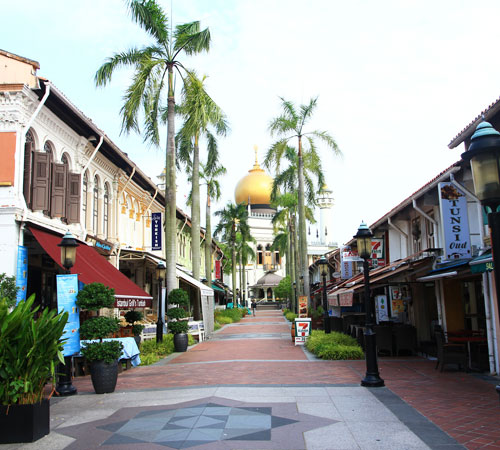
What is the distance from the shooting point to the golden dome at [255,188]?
261ft

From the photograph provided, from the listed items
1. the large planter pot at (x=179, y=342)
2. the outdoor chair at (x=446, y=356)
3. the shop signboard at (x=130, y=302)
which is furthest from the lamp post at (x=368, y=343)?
the large planter pot at (x=179, y=342)

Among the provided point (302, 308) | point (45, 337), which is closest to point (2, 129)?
point (45, 337)

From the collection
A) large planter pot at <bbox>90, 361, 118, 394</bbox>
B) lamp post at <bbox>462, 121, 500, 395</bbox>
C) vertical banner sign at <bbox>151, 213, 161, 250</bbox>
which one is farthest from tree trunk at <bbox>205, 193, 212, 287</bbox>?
lamp post at <bbox>462, 121, 500, 395</bbox>

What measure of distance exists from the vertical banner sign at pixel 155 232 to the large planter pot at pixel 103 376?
1468 cm

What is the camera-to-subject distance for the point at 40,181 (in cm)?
1363

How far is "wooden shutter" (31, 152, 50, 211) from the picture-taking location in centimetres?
1349

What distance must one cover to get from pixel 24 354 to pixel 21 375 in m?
0.29

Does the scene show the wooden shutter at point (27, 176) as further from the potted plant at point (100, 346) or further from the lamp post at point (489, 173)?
the lamp post at point (489, 173)

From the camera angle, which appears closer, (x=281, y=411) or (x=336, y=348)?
(x=281, y=411)

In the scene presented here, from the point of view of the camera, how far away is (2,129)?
12.9 m

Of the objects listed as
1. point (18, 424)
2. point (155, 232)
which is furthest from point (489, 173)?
point (155, 232)

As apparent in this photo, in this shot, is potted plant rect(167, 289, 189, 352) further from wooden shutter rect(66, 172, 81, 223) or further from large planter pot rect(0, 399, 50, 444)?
large planter pot rect(0, 399, 50, 444)

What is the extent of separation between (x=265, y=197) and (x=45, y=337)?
7394cm

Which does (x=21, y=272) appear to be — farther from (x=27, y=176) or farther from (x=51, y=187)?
(x=51, y=187)
